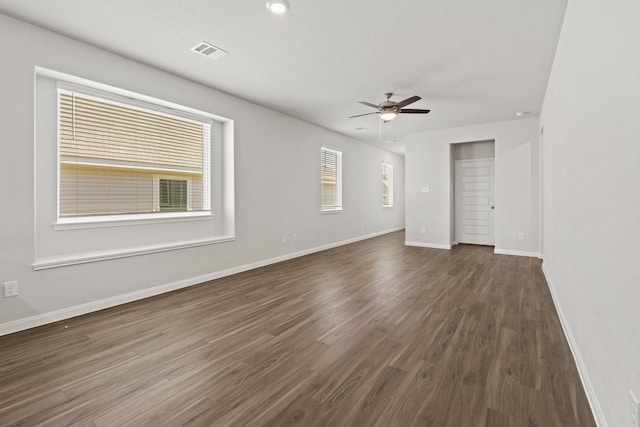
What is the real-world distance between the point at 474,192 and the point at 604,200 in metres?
6.12

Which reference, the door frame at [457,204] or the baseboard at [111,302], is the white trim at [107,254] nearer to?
the baseboard at [111,302]

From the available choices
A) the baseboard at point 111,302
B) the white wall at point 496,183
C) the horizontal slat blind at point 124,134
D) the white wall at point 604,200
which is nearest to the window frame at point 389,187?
the white wall at point 496,183

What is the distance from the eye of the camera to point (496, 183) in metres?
6.19

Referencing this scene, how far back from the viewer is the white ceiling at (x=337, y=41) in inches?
99.2

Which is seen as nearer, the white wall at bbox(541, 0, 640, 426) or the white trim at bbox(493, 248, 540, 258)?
the white wall at bbox(541, 0, 640, 426)

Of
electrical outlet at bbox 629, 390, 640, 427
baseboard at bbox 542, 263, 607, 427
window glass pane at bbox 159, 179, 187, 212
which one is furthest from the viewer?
window glass pane at bbox 159, 179, 187, 212

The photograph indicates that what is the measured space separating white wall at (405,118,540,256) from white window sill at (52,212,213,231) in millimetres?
4989

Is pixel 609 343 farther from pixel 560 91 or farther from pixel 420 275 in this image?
pixel 420 275

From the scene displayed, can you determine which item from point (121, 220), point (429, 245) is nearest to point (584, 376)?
point (121, 220)

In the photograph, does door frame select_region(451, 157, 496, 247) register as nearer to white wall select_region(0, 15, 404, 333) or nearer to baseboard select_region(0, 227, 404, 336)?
white wall select_region(0, 15, 404, 333)

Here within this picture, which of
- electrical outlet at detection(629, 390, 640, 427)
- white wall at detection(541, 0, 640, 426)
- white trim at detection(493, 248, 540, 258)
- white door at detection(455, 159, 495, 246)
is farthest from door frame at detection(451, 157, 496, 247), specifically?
electrical outlet at detection(629, 390, 640, 427)

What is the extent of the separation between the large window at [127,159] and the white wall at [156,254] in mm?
292

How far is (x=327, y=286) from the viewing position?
154 inches

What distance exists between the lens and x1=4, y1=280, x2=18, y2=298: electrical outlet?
8.48 feet
